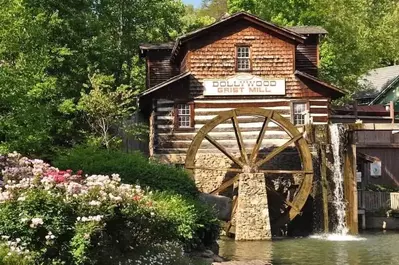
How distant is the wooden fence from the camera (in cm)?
2447

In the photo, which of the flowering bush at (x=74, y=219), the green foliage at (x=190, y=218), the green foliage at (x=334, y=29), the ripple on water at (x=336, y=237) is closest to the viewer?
the flowering bush at (x=74, y=219)

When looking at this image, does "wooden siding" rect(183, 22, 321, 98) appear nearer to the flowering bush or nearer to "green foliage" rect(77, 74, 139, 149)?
"green foliage" rect(77, 74, 139, 149)

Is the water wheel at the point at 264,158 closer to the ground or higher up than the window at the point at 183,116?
closer to the ground

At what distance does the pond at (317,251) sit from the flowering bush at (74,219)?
554 cm

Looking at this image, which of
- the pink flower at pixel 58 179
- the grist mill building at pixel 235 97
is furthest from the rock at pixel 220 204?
the pink flower at pixel 58 179

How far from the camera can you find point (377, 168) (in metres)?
30.0

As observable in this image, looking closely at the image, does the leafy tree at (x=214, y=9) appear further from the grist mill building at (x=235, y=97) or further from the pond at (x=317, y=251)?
the pond at (x=317, y=251)

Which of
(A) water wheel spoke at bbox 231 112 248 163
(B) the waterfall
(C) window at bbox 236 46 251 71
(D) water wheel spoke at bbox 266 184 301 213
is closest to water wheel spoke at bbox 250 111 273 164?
(A) water wheel spoke at bbox 231 112 248 163

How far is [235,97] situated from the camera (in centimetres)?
2247

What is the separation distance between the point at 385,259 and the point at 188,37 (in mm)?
10479

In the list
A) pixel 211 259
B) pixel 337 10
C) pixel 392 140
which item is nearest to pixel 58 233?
pixel 211 259

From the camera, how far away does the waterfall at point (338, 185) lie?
21359 mm

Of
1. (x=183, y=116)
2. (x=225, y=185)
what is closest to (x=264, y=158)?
(x=225, y=185)

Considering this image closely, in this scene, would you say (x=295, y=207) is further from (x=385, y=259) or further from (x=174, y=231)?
(x=174, y=231)
